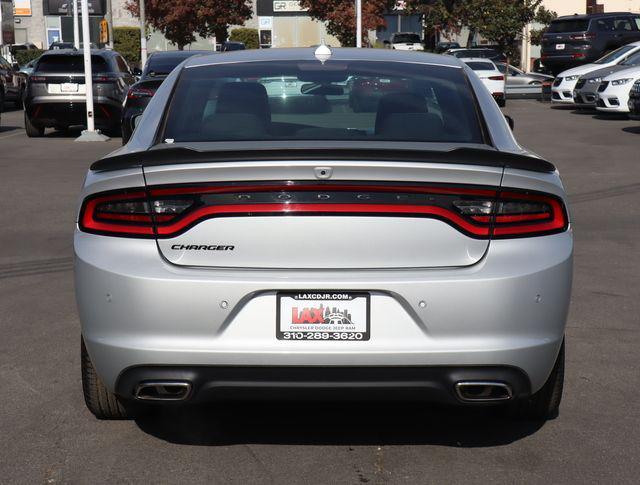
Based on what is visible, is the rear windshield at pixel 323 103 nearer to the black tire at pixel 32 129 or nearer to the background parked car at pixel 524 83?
the black tire at pixel 32 129

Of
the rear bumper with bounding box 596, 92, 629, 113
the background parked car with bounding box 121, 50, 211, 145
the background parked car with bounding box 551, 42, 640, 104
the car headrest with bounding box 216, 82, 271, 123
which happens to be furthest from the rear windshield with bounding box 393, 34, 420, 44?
the car headrest with bounding box 216, 82, 271, 123

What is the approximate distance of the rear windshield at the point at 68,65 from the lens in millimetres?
22172

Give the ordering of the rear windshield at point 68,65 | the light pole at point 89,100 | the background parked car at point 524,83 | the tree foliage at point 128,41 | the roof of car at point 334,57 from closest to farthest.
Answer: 1. the roof of car at point 334,57
2. the light pole at point 89,100
3. the rear windshield at point 68,65
4. the background parked car at point 524,83
5. the tree foliage at point 128,41

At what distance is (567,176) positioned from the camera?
15.2 meters

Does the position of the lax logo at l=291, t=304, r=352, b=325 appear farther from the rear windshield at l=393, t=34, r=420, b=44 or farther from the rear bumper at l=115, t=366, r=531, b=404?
the rear windshield at l=393, t=34, r=420, b=44

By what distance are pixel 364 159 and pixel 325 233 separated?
0.29m

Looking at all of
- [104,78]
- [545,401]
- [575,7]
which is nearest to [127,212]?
[545,401]

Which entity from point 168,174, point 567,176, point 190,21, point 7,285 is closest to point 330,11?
point 190,21

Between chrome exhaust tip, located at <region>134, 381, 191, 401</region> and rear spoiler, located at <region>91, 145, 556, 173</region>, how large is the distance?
0.78 meters

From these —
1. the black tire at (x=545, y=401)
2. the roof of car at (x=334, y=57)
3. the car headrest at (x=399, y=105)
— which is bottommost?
the black tire at (x=545, y=401)

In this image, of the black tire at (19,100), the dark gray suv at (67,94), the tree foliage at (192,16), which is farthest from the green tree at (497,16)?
the dark gray suv at (67,94)

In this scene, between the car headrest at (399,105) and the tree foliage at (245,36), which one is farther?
the tree foliage at (245,36)

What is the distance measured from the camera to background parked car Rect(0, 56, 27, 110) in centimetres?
3033

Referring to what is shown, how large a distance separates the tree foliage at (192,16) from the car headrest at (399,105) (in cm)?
5989
